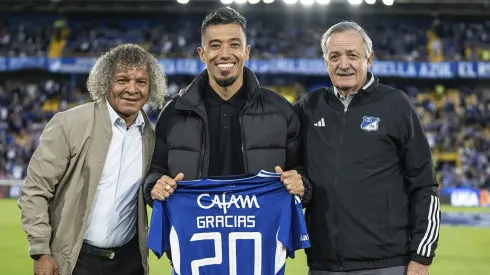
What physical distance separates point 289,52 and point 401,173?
2341cm

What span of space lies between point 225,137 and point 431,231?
4.44 ft

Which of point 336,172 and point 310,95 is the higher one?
point 310,95

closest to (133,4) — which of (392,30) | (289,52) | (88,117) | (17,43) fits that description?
(17,43)

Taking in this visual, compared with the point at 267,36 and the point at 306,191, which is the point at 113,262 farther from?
the point at 267,36

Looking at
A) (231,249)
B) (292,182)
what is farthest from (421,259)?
(231,249)

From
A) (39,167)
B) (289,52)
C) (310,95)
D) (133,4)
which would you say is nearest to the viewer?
(39,167)

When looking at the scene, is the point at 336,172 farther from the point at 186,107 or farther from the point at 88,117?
the point at 88,117

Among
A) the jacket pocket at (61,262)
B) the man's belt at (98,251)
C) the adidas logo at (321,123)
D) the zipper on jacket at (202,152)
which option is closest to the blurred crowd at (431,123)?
the adidas logo at (321,123)

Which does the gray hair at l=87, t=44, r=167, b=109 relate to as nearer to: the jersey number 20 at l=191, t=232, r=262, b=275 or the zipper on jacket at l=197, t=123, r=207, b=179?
the zipper on jacket at l=197, t=123, r=207, b=179

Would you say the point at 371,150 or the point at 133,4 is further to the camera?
the point at 133,4

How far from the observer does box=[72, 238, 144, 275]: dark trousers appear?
12.2ft

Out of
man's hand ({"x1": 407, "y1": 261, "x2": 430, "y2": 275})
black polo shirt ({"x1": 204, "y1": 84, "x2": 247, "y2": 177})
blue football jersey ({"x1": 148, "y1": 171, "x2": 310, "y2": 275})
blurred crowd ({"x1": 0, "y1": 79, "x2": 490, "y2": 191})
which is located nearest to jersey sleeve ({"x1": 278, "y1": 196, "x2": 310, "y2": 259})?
blue football jersey ({"x1": 148, "y1": 171, "x2": 310, "y2": 275})

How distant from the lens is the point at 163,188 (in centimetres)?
356

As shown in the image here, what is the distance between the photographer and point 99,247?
3764mm
